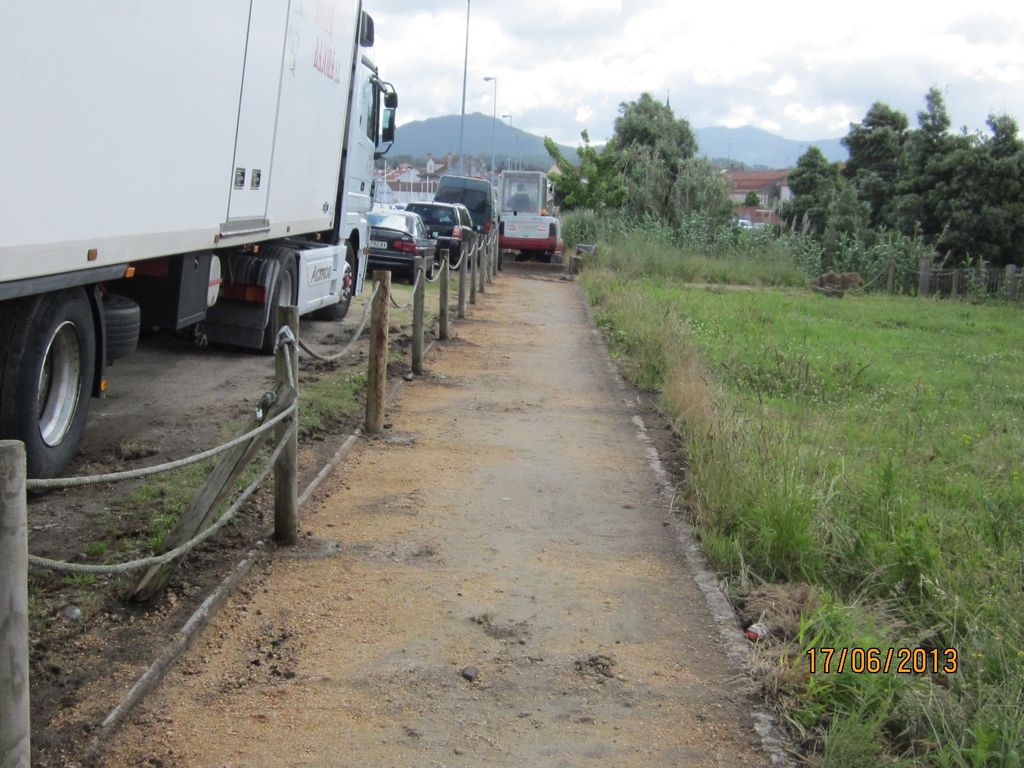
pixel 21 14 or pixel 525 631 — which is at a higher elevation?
pixel 21 14

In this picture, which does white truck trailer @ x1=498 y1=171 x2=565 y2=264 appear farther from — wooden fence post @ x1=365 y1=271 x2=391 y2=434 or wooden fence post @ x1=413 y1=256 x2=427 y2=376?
wooden fence post @ x1=365 y1=271 x2=391 y2=434

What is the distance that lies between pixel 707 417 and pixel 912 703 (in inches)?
178

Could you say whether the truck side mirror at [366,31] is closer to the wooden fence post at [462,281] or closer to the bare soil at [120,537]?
the wooden fence post at [462,281]

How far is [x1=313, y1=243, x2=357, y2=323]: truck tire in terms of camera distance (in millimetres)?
15438

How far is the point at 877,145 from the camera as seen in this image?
4894cm

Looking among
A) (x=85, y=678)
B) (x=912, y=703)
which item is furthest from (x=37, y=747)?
(x=912, y=703)

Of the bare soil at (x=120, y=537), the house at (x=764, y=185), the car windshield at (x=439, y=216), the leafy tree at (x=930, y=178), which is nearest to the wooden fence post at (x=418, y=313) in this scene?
the bare soil at (x=120, y=537)

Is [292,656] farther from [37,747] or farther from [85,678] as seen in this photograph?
[37,747]

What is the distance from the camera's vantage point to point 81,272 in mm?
6379

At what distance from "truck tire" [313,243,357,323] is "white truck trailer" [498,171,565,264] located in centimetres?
1779

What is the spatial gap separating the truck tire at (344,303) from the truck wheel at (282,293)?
3.11 m

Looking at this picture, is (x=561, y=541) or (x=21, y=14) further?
(x=561, y=541)

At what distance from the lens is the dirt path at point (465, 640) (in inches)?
155
